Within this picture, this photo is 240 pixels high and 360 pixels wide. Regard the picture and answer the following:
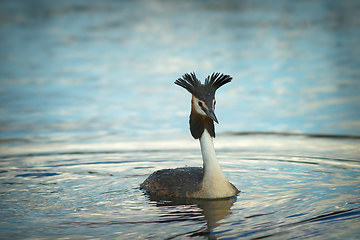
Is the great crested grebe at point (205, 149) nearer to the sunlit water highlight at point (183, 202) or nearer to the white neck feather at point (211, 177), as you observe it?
the white neck feather at point (211, 177)

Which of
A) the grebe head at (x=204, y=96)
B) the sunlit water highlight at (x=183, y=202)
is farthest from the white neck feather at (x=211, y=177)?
the grebe head at (x=204, y=96)

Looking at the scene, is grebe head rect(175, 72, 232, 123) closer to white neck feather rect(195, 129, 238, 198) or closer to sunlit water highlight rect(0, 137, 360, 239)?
white neck feather rect(195, 129, 238, 198)

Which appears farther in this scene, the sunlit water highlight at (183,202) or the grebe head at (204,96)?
the grebe head at (204,96)

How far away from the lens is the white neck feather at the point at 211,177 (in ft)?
23.3

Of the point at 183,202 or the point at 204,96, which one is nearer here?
the point at 204,96

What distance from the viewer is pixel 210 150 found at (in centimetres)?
712

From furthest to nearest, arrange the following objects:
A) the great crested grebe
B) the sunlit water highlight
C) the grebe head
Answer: the great crested grebe, the grebe head, the sunlit water highlight

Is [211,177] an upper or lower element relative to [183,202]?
upper

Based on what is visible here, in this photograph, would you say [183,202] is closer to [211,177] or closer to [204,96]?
[211,177]

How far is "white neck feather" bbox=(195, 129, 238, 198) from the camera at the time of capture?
7094mm

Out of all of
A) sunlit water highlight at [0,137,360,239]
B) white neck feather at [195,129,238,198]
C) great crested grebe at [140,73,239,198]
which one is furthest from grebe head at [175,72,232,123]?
sunlit water highlight at [0,137,360,239]

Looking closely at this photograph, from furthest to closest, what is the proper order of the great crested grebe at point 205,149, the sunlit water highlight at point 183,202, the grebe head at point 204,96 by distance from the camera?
1. the great crested grebe at point 205,149
2. the grebe head at point 204,96
3. the sunlit water highlight at point 183,202

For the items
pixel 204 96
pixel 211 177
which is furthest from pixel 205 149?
pixel 204 96

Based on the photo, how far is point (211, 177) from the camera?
7.11m
